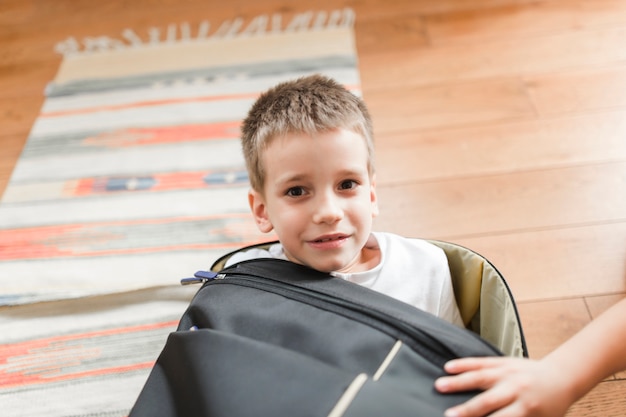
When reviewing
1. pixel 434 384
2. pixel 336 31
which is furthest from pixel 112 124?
pixel 434 384

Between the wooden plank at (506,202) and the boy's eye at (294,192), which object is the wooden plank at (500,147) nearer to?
the wooden plank at (506,202)

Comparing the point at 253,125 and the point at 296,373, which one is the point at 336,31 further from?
the point at 296,373

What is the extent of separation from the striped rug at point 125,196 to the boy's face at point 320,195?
38 centimetres

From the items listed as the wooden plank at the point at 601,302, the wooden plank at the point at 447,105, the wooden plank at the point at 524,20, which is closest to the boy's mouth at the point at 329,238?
the wooden plank at the point at 601,302

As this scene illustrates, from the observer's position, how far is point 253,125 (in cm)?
96

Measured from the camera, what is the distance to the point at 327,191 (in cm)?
89

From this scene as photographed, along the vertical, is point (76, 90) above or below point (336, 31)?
below

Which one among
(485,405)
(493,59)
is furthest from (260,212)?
(493,59)

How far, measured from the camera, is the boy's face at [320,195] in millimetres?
883

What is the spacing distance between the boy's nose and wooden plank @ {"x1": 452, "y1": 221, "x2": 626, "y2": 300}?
45cm

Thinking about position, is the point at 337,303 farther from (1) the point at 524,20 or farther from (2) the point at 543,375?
(1) the point at 524,20

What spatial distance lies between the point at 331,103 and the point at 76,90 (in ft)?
3.30

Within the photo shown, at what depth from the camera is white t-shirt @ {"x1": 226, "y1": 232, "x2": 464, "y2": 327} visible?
94 centimetres

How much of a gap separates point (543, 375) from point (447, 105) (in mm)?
917
